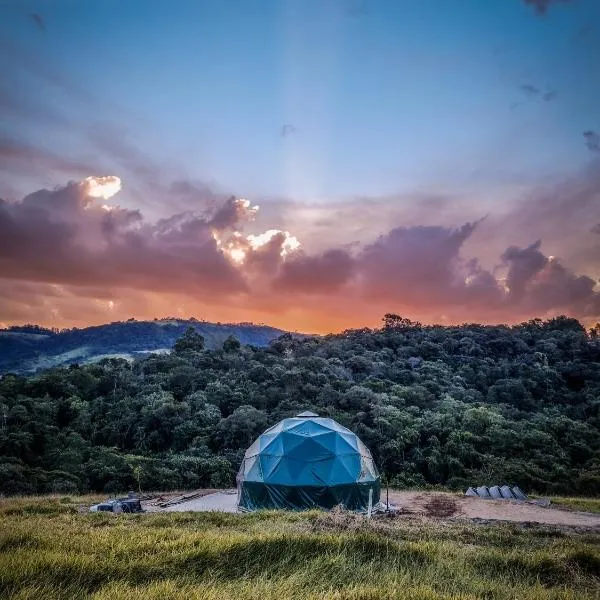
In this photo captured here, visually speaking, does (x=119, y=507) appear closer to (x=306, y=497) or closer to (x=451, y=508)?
(x=306, y=497)

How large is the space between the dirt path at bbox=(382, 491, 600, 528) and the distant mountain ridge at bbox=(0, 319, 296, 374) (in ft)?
333

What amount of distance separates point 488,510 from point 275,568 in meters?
17.1

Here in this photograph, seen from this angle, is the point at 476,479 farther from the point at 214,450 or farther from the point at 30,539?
the point at 30,539

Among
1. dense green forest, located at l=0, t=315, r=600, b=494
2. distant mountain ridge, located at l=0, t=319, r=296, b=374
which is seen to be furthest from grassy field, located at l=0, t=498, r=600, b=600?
distant mountain ridge, located at l=0, t=319, r=296, b=374

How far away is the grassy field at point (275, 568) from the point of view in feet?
20.7

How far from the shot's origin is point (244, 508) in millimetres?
22078

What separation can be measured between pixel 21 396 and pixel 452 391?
38440mm

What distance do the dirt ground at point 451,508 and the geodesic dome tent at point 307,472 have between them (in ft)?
5.03

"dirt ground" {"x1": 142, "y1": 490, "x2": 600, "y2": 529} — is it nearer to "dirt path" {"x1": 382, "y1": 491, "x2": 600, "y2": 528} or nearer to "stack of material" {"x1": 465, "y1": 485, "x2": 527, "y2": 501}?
"dirt path" {"x1": 382, "y1": 491, "x2": 600, "y2": 528}

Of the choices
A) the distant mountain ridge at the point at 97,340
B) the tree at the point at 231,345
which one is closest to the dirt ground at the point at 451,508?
the tree at the point at 231,345

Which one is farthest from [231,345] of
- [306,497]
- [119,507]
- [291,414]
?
[119,507]

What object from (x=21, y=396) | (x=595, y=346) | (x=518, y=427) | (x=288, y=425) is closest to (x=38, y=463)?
(x=21, y=396)

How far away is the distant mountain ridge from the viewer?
127 meters

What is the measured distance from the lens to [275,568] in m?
8.03
